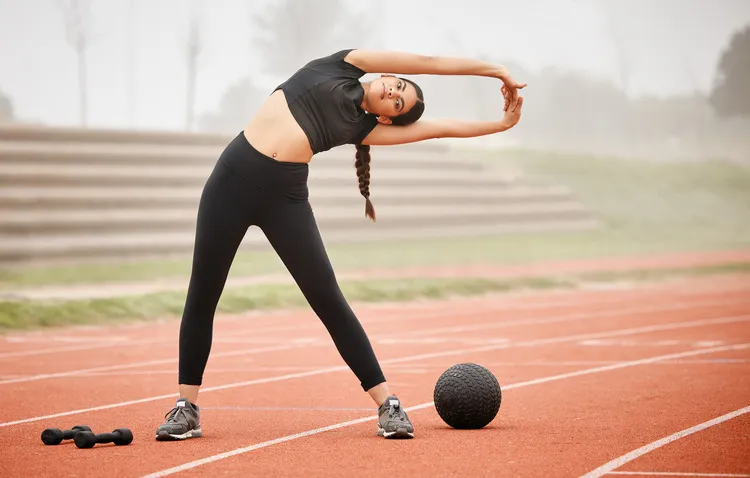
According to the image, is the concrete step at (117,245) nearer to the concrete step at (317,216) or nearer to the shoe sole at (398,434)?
the concrete step at (317,216)

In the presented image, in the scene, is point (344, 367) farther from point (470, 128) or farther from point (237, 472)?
point (237, 472)

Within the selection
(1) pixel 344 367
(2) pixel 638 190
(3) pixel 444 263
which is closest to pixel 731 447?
(1) pixel 344 367

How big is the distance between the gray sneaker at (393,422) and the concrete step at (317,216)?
25618mm

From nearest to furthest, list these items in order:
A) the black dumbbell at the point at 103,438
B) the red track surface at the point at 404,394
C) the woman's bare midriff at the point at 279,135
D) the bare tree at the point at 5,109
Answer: the red track surface at the point at 404,394 → the black dumbbell at the point at 103,438 → the woman's bare midriff at the point at 279,135 → the bare tree at the point at 5,109

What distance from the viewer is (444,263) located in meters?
30.4

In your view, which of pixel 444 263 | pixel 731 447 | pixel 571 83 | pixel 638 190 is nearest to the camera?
pixel 731 447

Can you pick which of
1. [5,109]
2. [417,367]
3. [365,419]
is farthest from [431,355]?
[5,109]

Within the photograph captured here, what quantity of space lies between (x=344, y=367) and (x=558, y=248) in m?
25.0

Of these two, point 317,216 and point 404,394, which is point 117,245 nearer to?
point 317,216

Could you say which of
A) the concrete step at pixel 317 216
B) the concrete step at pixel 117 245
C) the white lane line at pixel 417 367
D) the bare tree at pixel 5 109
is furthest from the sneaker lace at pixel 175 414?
the bare tree at pixel 5 109

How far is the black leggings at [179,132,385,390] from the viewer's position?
5.48 m

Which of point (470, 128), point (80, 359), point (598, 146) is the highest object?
point (598, 146)

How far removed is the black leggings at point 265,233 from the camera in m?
5.48

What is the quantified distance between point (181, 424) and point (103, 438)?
0.40 meters
